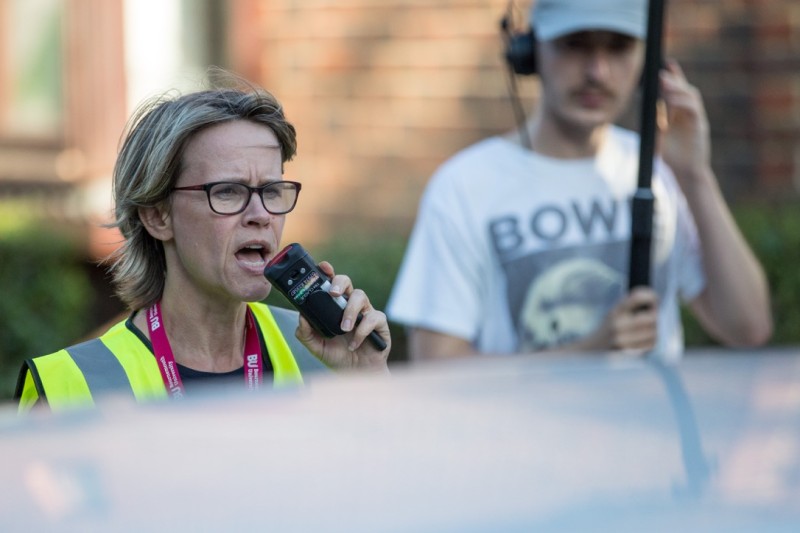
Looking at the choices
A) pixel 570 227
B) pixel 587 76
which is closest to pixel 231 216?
pixel 570 227

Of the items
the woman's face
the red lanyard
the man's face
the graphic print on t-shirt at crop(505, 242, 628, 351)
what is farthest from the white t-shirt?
the woman's face

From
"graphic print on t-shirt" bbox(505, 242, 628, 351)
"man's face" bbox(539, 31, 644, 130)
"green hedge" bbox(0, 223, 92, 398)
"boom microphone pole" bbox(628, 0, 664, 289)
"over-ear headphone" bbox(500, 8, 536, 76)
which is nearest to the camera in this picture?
"boom microphone pole" bbox(628, 0, 664, 289)

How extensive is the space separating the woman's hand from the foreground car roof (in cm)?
8

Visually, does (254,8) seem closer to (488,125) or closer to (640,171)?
(488,125)

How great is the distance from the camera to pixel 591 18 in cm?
337

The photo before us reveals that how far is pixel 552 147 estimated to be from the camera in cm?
347

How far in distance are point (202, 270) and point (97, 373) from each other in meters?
0.24

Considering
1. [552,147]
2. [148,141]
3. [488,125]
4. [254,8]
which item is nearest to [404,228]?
[488,125]

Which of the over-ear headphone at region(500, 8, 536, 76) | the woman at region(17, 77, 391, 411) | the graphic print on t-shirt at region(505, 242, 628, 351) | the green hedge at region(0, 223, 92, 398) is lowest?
the green hedge at region(0, 223, 92, 398)

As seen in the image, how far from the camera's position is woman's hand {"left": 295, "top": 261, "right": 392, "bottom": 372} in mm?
2086

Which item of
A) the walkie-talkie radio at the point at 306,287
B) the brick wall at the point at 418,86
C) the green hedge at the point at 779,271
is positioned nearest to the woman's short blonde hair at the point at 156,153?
the walkie-talkie radio at the point at 306,287

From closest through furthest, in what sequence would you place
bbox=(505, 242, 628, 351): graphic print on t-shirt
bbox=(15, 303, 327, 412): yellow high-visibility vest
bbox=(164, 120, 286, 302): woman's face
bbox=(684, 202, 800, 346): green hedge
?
bbox=(15, 303, 327, 412): yellow high-visibility vest → bbox=(164, 120, 286, 302): woman's face → bbox=(505, 242, 628, 351): graphic print on t-shirt → bbox=(684, 202, 800, 346): green hedge

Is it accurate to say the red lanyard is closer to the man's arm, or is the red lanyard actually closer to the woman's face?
the woman's face

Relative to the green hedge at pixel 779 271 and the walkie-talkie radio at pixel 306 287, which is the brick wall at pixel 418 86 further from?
the walkie-talkie radio at pixel 306 287
